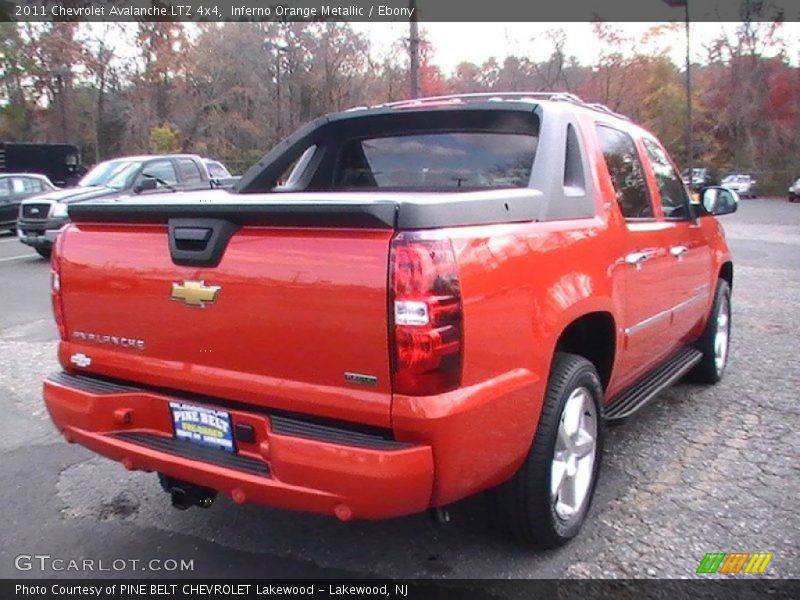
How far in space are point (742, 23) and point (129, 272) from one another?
5610 centimetres

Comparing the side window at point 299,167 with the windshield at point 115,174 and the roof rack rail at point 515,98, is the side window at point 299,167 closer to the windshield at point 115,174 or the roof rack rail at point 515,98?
the roof rack rail at point 515,98

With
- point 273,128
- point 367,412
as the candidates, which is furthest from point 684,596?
point 273,128

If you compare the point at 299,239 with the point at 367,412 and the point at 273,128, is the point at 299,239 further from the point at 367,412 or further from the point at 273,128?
the point at 273,128

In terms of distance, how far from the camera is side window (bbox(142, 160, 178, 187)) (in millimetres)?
13875

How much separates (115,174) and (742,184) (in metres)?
40.0

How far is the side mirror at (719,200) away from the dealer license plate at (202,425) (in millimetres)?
3915

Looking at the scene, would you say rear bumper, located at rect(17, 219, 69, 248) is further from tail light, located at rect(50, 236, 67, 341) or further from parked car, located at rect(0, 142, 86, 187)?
parked car, located at rect(0, 142, 86, 187)

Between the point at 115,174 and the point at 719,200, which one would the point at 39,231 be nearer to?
the point at 115,174

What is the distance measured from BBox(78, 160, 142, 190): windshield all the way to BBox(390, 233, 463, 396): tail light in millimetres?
12333

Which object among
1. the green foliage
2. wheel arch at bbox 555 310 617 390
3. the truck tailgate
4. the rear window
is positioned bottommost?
wheel arch at bbox 555 310 617 390

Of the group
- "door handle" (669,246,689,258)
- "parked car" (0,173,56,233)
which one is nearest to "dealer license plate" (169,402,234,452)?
"door handle" (669,246,689,258)

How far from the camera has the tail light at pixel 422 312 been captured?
2.25m

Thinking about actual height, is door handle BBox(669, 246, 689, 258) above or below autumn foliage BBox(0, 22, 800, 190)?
below

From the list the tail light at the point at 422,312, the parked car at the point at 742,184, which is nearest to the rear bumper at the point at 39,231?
the tail light at the point at 422,312
